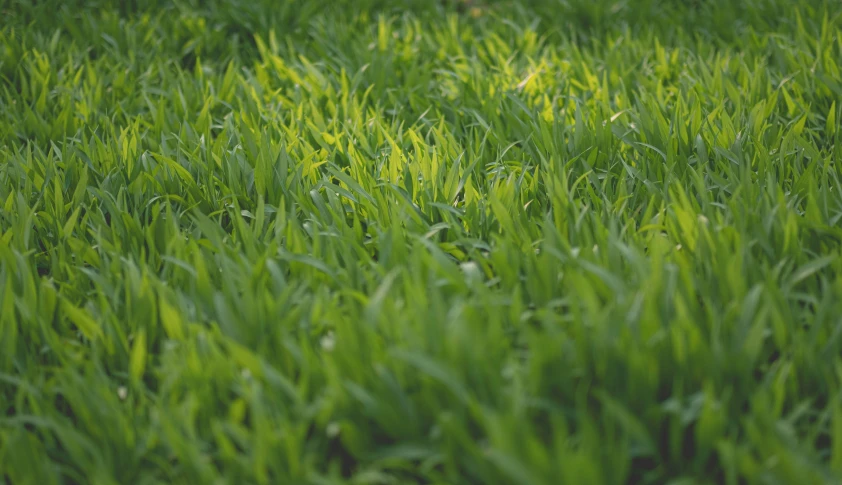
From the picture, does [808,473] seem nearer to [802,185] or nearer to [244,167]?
[802,185]

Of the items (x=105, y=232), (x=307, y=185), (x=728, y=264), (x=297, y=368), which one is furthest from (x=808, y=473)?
(x=105, y=232)

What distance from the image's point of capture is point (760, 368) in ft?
4.36

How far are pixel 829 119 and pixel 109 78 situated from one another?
8.82ft

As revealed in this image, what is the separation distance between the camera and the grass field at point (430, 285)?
4.00ft

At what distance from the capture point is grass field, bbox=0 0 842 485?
122 cm

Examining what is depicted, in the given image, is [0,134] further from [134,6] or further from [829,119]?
[829,119]

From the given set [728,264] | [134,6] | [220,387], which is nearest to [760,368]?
[728,264]

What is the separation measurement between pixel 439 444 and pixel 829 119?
189 centimetres

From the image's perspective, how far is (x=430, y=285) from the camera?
4.85 feet

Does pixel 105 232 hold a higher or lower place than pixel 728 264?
lower

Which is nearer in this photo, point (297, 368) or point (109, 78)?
point (297, 368)

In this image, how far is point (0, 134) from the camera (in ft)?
8.49

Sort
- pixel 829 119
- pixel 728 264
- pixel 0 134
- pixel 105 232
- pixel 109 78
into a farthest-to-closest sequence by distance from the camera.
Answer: pixel 109 78
pixel 0 134
pixel 829 119
pixel 105 232
pixel 728 264

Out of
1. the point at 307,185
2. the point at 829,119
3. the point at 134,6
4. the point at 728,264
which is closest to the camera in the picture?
the point at 728,264
